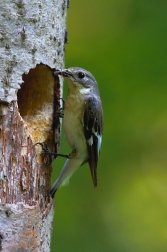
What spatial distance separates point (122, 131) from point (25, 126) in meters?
2.65

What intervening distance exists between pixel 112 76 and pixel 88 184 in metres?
1.17

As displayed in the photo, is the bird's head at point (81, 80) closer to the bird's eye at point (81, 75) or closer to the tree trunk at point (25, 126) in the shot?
the bird's eye at point (81, 75)

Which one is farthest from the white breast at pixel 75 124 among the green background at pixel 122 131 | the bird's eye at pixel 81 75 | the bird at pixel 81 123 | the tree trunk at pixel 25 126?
the green background at pixel 122 131

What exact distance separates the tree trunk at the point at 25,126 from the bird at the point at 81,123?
12.5 inches

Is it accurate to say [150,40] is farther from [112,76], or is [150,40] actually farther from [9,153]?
[9,153]

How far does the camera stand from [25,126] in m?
2.72

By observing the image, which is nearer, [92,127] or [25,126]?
[25,126]

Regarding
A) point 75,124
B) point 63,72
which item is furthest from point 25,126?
point 75,124

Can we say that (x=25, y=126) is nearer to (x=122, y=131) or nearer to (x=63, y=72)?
(x=63, y=72)

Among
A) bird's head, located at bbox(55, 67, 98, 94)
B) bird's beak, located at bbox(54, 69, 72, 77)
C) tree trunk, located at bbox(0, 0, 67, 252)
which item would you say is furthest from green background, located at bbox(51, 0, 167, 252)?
tree trunk, located at bbox(0, 0, 67, 252)

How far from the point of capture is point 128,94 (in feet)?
17.1

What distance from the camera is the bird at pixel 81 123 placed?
338cm

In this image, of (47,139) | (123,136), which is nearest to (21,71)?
(47,139)

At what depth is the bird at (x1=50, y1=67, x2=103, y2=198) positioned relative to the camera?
3.38 meters
